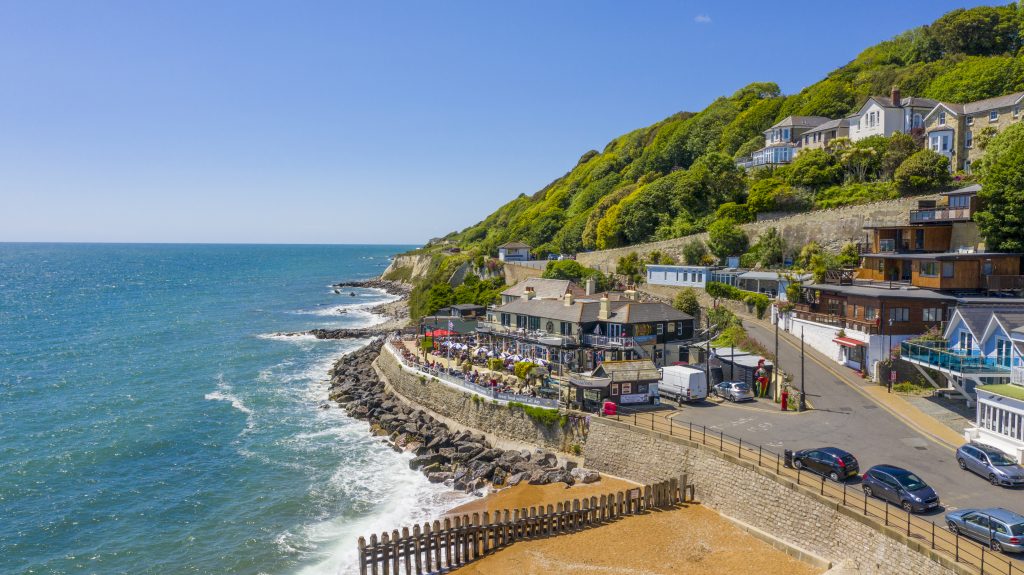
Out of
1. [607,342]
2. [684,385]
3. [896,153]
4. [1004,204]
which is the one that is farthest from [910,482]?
[896,153]

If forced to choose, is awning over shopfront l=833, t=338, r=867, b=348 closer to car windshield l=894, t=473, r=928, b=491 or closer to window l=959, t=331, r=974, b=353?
window l=959, t=331, r=974, b=353

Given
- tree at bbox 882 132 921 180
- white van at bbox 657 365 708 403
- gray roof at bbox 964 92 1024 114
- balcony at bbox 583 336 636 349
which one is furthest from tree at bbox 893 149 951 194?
white van at bbox 657 365 708 403

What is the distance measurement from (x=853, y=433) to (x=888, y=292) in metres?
14.2

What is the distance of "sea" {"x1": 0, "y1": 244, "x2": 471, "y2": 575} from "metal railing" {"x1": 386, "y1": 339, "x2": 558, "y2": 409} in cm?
575

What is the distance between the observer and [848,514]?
20891 millimetres

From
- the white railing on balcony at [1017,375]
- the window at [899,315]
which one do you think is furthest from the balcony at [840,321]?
the white railing on balcony at [1017,375]

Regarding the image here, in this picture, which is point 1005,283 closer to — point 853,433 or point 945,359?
point 945,359

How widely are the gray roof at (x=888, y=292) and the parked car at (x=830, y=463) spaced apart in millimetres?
17512

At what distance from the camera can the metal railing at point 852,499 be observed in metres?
17.7

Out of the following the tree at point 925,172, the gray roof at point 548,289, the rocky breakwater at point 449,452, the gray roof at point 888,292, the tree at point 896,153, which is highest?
the tree at point 896,153

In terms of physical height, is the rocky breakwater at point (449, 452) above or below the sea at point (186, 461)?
above

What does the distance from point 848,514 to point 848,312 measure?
2341 cm

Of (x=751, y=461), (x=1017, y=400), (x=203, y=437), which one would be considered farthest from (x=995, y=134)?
(x=203, y=437)

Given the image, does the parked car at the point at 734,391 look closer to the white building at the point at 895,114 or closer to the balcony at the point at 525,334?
the balcony at the point at 525,334
